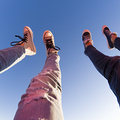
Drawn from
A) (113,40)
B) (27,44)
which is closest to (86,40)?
(113,40)

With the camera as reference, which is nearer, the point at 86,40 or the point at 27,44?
the point at 27,44

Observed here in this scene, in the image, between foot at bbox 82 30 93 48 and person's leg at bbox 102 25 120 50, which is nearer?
person's leg at bbox 102 25 120 50

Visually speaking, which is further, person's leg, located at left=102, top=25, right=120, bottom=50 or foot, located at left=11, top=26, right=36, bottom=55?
foot, located at left=11, top=26, right=36, bottom=55

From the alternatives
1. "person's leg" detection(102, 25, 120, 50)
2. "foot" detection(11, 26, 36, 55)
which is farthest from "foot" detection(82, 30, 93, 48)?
"foot" detection(11, 26, 36, 55)

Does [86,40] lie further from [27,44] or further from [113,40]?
[27,44]

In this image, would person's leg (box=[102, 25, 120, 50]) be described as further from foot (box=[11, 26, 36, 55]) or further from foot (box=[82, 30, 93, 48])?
foot (box=[11, 26, 36, 55])

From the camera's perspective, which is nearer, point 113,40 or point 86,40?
point 113,40

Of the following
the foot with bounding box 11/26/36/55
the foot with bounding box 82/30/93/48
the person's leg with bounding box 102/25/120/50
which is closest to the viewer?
the person's leg with bounding box 102/25/120/50

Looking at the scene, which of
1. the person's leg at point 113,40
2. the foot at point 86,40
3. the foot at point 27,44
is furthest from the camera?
the foot at point 86,40

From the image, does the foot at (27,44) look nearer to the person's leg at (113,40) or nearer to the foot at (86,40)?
the foot at (86,40)

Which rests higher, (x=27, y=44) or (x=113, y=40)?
(x=27, y=44)

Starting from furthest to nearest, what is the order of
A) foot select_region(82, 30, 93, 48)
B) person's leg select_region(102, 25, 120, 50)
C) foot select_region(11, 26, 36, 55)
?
foot select_region(82, 30, 93, 48) < foot select_region(11, 26, 36, 55) < person's leg select_region(102, 25, 120, 50)

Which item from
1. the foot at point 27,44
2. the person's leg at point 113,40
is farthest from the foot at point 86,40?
the foot at point 27,44

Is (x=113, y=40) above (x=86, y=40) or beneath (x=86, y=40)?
beneath
